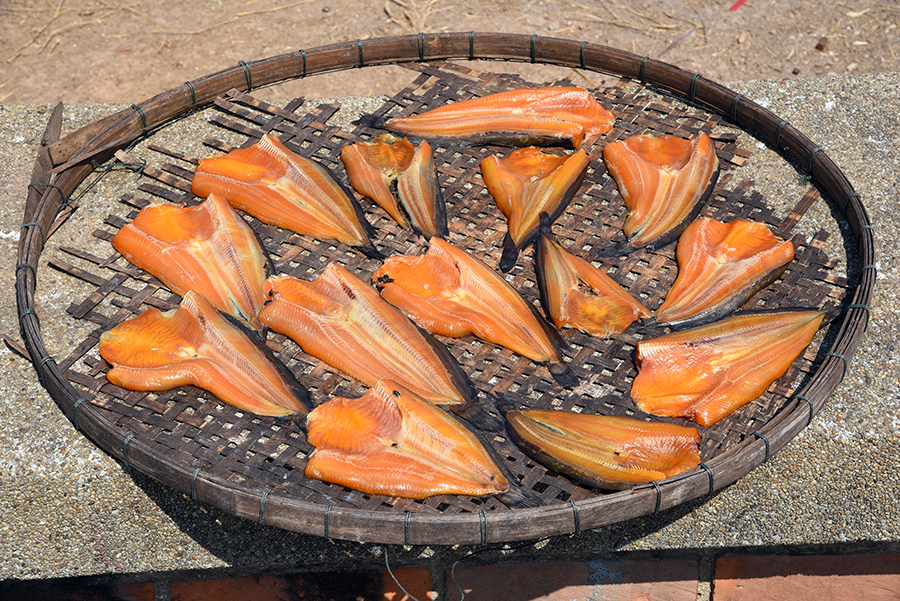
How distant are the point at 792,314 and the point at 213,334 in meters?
1.87

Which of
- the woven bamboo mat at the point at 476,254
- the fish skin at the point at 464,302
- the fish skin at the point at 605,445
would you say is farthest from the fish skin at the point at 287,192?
the fish skin at the point at 605,445

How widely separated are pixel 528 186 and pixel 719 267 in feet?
2.54

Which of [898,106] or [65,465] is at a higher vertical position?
[898,106]

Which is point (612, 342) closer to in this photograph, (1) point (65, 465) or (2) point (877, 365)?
(2) point (877, 365)

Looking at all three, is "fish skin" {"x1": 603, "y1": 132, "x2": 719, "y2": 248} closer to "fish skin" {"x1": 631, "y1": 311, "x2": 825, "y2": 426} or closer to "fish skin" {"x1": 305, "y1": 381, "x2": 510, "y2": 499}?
"fish skin" {"x1": 631, "y1": 311, "x2": 825, "y2": 426}

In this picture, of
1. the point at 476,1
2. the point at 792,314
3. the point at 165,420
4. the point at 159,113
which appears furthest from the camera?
the point at 476,1

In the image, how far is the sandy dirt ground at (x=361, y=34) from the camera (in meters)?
5.71

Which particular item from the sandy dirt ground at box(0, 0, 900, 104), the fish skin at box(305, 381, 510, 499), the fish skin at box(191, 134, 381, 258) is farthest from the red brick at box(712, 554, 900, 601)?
the sandy dirt ground at box(0, 0, 900, 104)

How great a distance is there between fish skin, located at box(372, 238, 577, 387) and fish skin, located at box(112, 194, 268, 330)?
441 mm

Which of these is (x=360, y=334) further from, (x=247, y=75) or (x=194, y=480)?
(x=247, y=75)

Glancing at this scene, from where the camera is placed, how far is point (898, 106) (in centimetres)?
404

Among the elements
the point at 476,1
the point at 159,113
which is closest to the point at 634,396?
the point at 159,113

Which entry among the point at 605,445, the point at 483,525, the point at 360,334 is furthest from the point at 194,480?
the point at 605,445

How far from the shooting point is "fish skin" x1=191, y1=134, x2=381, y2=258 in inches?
122
